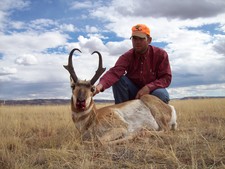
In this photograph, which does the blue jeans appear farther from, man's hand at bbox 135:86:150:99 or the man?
man's hand at bbox 135:86:150:99

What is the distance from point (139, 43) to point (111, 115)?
170 cm

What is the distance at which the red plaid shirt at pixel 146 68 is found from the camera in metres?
6.84

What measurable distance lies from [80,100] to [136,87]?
222 centimetres

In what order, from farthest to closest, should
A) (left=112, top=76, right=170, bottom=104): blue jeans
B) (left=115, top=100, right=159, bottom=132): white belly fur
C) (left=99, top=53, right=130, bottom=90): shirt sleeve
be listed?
(left=112, top=76, right=170, bottom=104): blue jeans < (left=99, top=53, right=130, bottom=90): shirt sleeve < (left=115, top=100, right=159, bottom=132): white belly fur

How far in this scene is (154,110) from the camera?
6.06m

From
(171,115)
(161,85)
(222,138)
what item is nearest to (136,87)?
(161,85)

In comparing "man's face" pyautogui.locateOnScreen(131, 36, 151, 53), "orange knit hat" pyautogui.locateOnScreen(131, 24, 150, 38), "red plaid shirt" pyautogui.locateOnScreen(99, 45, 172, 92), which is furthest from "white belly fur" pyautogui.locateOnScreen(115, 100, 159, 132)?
"orange knit hat" pyautogui.locateOnScreen(131, 24, 150, 38)

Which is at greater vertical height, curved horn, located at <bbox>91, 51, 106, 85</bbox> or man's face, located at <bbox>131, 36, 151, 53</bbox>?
man's face, located at <bbox>131, 36, 151, 53</bbox>

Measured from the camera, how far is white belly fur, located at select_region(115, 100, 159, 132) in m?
5.83

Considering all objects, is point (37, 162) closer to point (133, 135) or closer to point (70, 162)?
point (70, 162)

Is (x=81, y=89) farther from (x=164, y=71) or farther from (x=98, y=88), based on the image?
(x=164, y=71)

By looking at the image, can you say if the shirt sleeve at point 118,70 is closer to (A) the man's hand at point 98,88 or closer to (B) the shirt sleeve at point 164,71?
(A) the man's hand at point 98,88

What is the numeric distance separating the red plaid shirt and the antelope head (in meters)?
1.01

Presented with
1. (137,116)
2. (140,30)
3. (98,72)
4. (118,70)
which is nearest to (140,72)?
(118,70)
